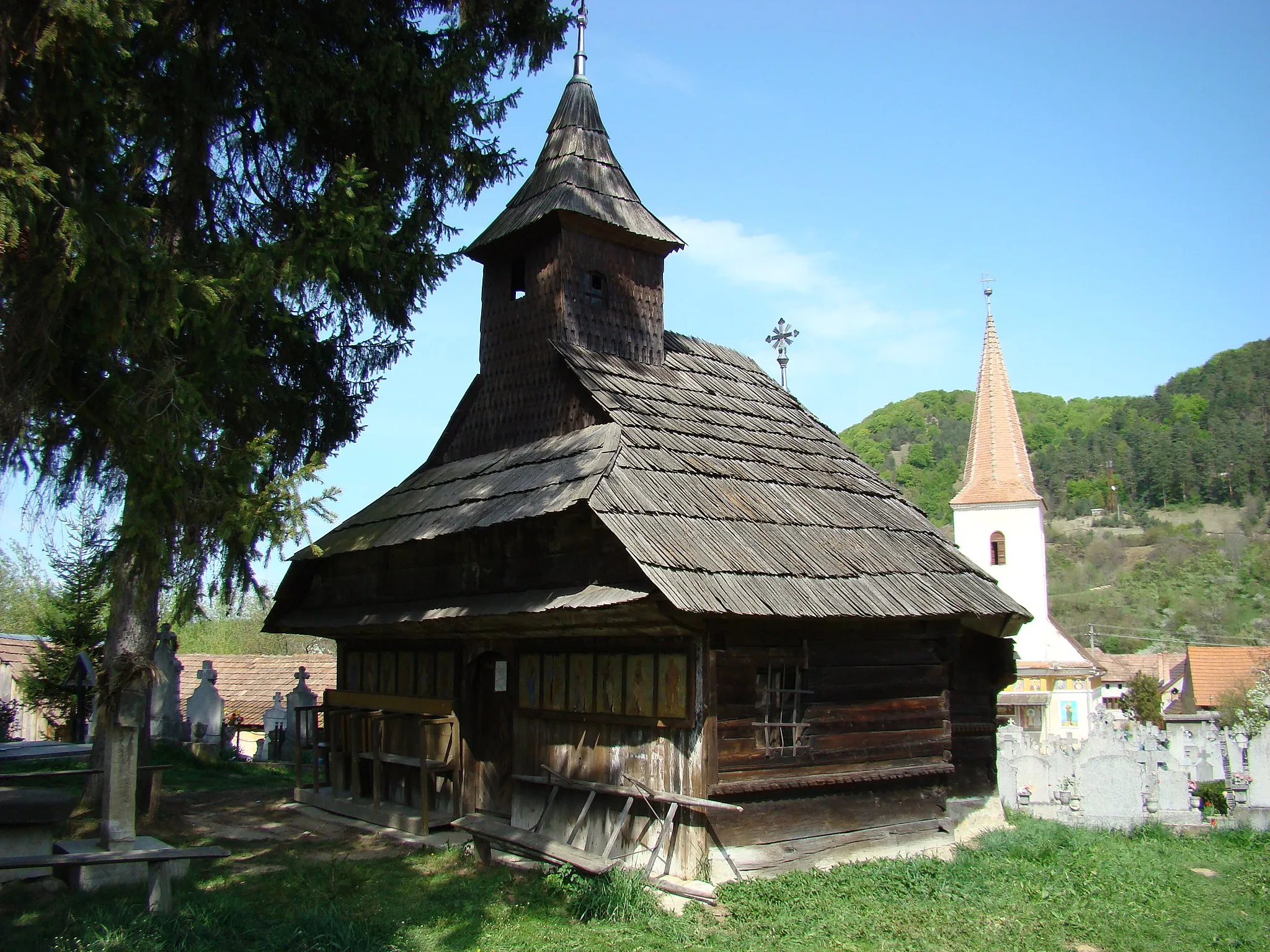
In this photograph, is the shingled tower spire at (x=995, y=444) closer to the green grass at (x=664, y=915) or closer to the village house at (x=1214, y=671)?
the village house at (x=1214, y=671)

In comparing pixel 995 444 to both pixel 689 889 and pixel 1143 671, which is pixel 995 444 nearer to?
pixel 1143 671

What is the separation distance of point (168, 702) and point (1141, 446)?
137319 millimetres

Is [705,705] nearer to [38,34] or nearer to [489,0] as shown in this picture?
[38,34]

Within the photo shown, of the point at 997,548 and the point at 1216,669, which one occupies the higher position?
the point at 997,548

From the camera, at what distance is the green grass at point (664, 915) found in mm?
7133

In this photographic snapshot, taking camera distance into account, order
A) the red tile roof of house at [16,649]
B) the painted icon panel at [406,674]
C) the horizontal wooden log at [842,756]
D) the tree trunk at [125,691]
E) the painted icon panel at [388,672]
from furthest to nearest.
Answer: the red tile roof of house at [16,649] → the painted icon panel at [388,672] → the painted icon panel at [406,674] → the horizontal wooden log at [842,756] → the tree trunk at [125,691]

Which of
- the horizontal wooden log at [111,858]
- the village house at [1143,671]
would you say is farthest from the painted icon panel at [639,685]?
the village house at [1143,671]

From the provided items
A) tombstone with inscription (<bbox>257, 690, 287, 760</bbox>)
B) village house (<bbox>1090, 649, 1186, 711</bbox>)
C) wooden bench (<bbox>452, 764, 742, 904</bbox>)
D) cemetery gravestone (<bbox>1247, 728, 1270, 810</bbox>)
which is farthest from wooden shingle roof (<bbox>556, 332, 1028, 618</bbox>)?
village house (<bbox>1090, 649, 1186, 711</bbox>)

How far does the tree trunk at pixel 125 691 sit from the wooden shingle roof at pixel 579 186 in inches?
260

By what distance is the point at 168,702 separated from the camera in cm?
1880

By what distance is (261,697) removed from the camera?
29.5 meters

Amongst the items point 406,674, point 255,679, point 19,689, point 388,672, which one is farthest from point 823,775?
point 255,679

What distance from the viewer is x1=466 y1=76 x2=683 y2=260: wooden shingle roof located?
42.7 ft

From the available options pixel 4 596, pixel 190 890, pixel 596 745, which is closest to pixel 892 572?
pixel 596 745
